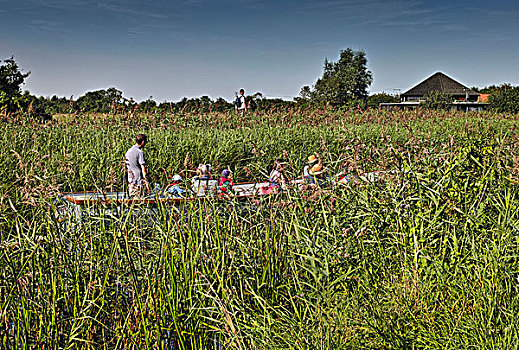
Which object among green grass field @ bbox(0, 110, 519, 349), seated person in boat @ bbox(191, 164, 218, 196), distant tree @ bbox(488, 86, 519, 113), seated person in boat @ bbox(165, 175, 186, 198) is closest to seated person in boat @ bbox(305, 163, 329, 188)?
green grass field @ bbox(0, 110, 519, 349)

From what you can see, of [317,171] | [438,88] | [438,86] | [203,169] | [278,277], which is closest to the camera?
[278,277]

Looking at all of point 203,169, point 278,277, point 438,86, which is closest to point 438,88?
point 438,86

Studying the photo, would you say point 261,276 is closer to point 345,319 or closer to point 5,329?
point 345,319

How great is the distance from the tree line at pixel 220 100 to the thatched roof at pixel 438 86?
4365mm

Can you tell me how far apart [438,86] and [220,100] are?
74.2 m

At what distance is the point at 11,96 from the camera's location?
15.0 metres

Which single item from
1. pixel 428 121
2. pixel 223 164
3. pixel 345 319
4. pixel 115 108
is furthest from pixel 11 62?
pixel 345 319

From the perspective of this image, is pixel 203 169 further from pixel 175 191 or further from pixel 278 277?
pixel 278 277

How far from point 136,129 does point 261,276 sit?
7894 mm

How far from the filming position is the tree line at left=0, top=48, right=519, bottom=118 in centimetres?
1287

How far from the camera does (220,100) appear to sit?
56.5ft

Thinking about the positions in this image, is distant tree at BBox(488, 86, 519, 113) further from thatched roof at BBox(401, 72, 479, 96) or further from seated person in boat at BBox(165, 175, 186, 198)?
thatched roof at BBox(401, 72, 479, 96)

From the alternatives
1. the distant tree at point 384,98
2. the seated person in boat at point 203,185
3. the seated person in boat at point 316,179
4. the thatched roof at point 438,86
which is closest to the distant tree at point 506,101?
the seated person in boat at point 316,179

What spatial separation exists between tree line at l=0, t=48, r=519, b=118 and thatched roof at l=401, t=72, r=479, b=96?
4.37m
